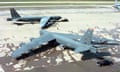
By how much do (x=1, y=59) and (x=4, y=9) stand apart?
26659 millimetres

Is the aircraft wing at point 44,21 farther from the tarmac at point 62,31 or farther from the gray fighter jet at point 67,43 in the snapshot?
the gray fighter jet at point 67,43

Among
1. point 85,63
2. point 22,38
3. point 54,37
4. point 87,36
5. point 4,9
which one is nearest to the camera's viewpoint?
point 85,63

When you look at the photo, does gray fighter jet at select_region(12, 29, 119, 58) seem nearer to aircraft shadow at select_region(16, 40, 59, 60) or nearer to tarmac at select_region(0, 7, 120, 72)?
aircraft shadow at select_region(16, 40, 59, 60)

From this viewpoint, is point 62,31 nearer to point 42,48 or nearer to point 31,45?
point 42,48

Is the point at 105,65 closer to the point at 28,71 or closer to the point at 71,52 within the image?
the point at 71,52

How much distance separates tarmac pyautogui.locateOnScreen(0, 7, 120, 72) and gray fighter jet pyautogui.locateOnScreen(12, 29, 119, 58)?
2.71 feet

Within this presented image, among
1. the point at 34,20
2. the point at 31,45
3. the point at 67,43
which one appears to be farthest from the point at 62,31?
the point at 31,45

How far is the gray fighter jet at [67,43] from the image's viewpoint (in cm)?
2730

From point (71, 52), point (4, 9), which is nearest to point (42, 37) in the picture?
point (71, 52)

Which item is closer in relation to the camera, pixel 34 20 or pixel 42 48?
pixel 42 48

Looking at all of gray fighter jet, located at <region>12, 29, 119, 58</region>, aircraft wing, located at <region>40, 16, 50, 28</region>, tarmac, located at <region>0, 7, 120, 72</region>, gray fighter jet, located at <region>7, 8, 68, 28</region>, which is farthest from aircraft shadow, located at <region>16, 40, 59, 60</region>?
gray fighter jet, located at <region>7, 8, 68, 28</region>

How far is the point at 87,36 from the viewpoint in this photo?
28719 millimetres

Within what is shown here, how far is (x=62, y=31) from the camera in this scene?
Result: 37.5 metres

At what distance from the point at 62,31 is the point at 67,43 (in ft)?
27.6
